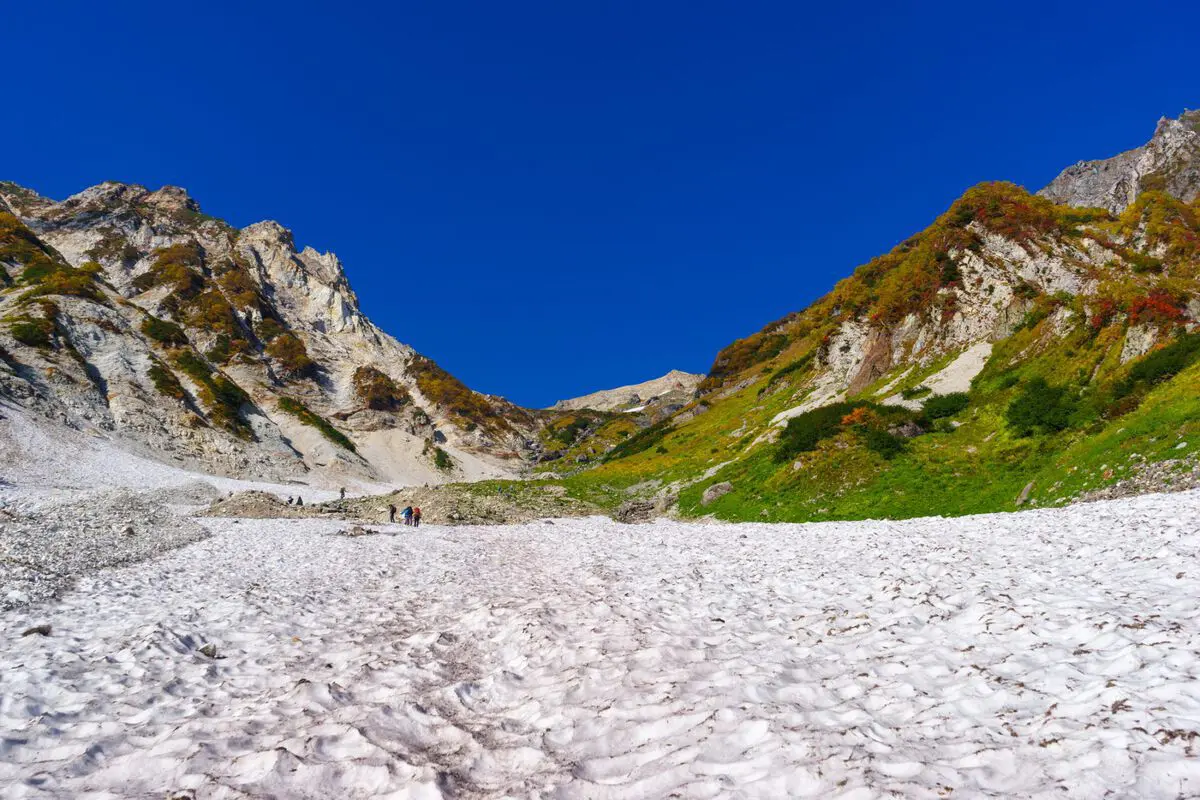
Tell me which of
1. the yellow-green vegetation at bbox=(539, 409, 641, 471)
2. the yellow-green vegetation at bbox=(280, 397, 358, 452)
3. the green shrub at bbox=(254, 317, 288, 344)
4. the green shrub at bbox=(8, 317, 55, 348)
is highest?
the green shrub at bbox=(254, 317, 288, 344)

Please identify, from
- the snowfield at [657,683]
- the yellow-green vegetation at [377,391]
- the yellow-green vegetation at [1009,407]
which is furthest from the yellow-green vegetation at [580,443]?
the snowfield at [657,683]

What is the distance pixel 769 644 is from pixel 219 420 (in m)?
117

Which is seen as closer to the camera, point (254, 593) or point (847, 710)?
point (847, 710)

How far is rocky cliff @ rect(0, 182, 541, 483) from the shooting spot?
285 feet

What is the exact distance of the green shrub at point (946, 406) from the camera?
36594mm

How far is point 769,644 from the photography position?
9242mm

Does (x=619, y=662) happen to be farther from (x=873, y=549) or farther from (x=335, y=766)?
(x=873, y=549)

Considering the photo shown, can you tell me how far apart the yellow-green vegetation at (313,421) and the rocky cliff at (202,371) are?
483mm

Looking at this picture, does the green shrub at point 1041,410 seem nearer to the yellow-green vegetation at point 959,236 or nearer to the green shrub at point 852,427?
the green shrub at point 852,427

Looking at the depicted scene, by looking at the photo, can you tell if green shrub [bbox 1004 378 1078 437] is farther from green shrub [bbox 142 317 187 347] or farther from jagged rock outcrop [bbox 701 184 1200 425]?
green shrub [bbox 142 317 187 347]

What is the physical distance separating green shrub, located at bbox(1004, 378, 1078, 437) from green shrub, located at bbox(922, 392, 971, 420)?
5.01 m

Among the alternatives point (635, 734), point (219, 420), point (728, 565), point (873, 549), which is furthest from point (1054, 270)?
point (219, 420)

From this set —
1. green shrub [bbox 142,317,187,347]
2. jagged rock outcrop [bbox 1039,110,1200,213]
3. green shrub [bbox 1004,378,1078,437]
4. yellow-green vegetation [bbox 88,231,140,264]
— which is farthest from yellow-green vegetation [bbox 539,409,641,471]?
yellow-green vegetation [bbox 88,231,140,264]

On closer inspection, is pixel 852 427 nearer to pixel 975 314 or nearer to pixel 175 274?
pixel 975 314
